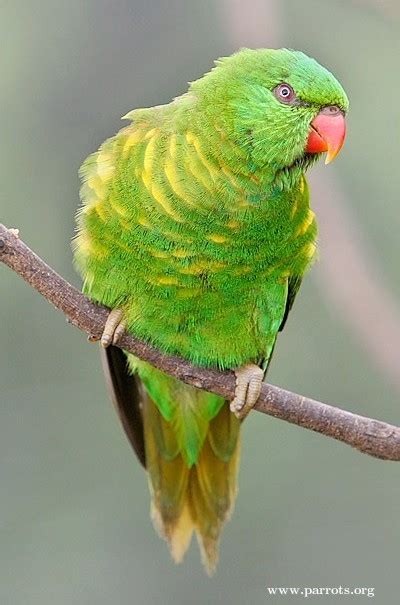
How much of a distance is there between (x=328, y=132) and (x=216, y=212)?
0.34 meters

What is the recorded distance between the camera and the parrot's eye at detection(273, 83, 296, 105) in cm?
230

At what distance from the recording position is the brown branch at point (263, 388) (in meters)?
2.17

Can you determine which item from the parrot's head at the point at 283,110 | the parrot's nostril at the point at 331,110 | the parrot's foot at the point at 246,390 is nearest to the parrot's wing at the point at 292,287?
the parrot's foot at the point at 246,390

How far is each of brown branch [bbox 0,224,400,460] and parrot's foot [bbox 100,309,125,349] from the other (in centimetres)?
3

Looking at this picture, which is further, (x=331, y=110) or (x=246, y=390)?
(x=246, y=390)

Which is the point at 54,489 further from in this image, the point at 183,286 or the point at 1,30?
the point at 1,30

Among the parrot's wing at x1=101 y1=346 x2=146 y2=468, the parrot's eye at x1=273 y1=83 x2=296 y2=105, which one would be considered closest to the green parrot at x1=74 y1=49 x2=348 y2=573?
the parrot's eye at x1=273 y1=83 x2=296 y2=105

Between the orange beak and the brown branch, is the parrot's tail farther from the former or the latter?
the orange beak

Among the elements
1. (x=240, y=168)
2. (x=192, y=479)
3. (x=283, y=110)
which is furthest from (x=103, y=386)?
(x=283, y=110)

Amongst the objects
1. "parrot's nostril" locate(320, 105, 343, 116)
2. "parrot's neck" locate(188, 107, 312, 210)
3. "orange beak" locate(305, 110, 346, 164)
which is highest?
"parrot's nostril" locate(320, 105, 343, 116)

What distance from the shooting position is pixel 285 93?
2.30 meters

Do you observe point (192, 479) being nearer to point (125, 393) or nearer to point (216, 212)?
point (125, 393)

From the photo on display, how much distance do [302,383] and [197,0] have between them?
6.32 ft

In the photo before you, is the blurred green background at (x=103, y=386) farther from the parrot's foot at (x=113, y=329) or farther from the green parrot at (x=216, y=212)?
the parrot's foot at (x=113, y=329)
